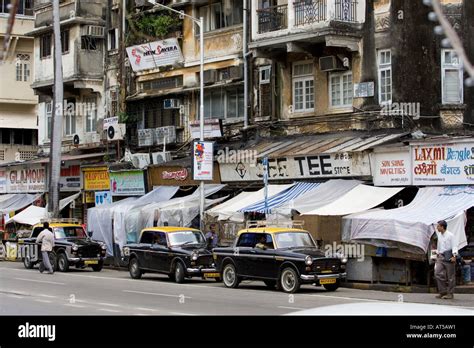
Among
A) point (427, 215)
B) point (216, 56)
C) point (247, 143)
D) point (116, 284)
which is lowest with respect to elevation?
point (116, 284)

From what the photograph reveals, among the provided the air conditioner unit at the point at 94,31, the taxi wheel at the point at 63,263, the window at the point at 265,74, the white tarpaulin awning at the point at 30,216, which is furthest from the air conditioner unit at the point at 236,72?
the white tarpaulin awning at the point at 30,216

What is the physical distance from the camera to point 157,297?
22.5 meters

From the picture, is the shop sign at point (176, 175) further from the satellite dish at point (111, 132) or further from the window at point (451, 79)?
the window at point (451, 79)

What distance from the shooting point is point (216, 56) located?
3844 centimetres

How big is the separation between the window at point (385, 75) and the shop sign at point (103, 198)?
17.1 metres

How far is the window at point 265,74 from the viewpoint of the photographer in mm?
35828

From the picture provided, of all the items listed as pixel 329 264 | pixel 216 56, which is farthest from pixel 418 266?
pixel 216 56

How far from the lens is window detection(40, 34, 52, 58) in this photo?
48.0m

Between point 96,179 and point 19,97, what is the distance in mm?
12946

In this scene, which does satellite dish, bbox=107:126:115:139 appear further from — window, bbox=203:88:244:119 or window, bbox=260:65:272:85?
window, bbox=260:65:272:85

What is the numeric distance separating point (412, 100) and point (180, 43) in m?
13.4

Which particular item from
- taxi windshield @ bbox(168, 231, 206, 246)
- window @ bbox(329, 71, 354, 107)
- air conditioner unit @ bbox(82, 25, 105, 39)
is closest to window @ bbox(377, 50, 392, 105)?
window @ bbox(329, 71, 354, 107)

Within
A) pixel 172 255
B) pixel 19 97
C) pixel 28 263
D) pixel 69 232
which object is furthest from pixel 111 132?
pixel 172 255

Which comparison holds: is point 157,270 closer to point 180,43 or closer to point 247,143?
point 247,143
